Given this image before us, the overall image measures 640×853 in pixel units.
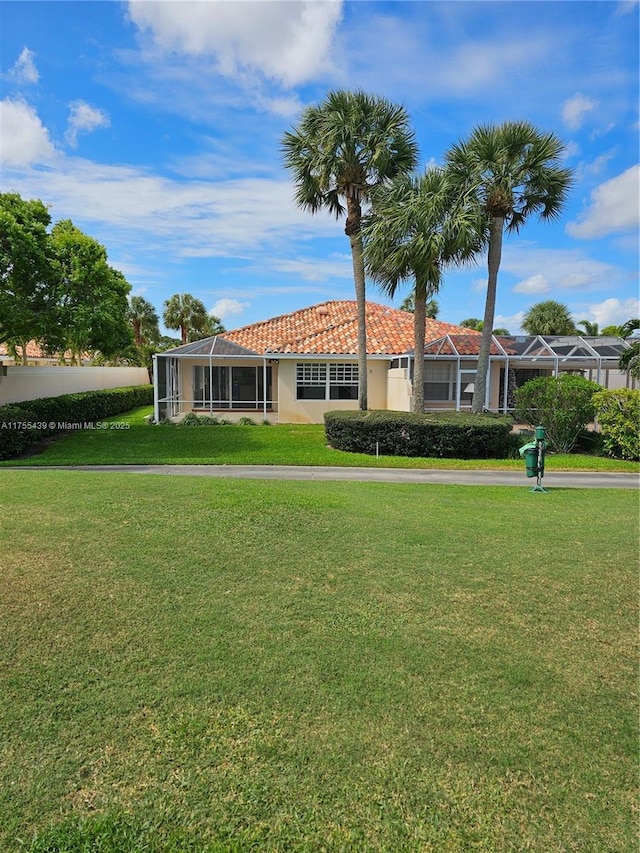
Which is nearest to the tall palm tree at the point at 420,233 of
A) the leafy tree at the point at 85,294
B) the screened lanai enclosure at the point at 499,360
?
the screened lanai enclosure at the point at 499,360

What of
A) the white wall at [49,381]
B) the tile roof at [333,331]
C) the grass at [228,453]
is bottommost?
the grass at [228,453]

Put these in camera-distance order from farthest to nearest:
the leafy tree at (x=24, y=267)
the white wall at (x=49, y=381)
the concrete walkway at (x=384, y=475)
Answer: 1. the white wall at (x=49, y=381)
2. the leafy tree at (x=24, y=267)
3. the concrete walkway at (x=384, y=475)

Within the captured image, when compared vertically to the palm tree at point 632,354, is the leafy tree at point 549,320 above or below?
above

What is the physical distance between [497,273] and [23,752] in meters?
17.3

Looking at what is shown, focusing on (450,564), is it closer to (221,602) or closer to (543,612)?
(543,612)

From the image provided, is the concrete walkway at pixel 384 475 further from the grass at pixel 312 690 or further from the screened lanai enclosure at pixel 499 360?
the screened lanai enclosure at pixel 499 360

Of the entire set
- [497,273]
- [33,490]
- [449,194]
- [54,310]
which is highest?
[449,194]

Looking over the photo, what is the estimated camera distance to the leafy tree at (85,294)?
15703mm

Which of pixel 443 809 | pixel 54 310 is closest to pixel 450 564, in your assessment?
pixel 443 809

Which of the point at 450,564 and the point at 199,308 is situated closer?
the point at 450,564

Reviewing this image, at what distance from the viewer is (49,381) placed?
23359 millimetres

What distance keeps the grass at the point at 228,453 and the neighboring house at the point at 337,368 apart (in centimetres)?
365

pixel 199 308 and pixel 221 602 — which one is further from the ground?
pixel 199 308

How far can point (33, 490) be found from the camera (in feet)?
28.0
